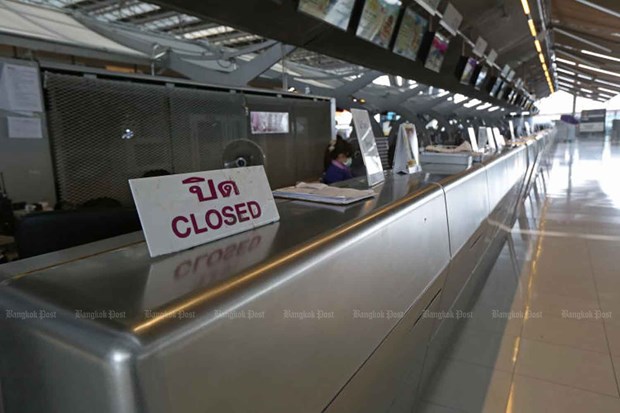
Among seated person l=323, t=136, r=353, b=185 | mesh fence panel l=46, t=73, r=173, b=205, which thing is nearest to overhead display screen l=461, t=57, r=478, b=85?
seated person l=323, t=136, r=353, b=185

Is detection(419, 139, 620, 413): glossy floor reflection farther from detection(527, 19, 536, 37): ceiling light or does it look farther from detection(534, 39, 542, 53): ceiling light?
detection(534, 39, 542, 53): ceiling light

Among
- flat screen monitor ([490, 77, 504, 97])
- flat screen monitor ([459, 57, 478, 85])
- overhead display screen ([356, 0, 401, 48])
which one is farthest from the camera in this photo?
flat screen monitor ([490, 77, 504, 97])

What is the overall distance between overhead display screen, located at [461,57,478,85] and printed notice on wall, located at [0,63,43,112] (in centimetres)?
619

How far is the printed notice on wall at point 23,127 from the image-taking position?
2584mm

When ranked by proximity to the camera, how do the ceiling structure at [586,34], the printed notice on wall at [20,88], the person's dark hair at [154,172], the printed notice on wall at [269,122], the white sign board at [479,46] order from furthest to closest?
the ceiling structure at [586,34]
the white sign board at [479,46]
the printed notice on wall at [269,122]
the person's dark hair at [154,172]
the printed notice on wall at [20,88]

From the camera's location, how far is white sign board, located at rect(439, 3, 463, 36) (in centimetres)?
460

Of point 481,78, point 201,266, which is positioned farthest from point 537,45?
point 201,266

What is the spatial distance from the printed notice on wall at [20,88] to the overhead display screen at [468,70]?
6.19 metres

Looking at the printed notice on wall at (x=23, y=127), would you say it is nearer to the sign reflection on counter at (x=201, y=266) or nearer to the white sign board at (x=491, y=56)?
the sign reflection on counter at (x=201, y=266)

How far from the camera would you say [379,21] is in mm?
3635

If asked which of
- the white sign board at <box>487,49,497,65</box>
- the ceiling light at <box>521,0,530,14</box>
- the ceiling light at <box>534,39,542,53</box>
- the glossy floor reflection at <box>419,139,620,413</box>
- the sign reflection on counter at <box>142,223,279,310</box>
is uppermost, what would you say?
the ceiling light at <box>534,39,542,53</box>

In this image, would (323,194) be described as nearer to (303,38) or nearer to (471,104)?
(303,38)

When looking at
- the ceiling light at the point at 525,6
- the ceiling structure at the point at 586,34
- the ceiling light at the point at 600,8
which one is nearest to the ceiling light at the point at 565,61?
the ceiling structure at the point at 586,34

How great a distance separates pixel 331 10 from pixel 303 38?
30 centimetres
